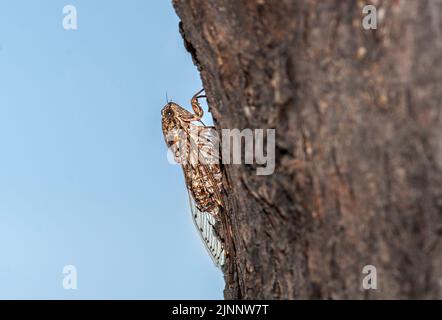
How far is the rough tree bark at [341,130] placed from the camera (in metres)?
1.71

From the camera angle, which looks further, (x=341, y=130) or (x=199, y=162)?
(x=199, y=162)

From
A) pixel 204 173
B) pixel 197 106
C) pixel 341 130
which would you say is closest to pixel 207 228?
pixel 204 173

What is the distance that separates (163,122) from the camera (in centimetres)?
538

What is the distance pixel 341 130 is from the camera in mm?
1865

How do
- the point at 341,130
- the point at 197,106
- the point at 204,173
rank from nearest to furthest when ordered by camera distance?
the point at 341,130 < the point at 204,173 < the point at 197,106

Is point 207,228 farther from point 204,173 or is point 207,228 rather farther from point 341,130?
point 341,130

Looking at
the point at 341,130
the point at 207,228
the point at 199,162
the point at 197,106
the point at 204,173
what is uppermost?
the point at 197,106

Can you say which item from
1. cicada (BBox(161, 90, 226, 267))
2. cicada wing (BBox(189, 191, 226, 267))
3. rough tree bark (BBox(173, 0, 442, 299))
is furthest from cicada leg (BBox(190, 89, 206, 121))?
rough tree bark (BBox(173, 0, 442, 299))

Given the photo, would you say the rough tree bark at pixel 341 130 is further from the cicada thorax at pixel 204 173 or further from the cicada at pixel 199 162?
the cicada thorax at pixel 204 173

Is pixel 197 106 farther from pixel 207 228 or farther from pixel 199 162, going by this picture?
pixel 207 228

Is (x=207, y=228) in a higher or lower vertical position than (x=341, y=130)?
Result: lower

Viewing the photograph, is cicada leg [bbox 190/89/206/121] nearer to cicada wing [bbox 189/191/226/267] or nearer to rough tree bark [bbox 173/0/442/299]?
cicada wing [bbox 189/191/226/267]

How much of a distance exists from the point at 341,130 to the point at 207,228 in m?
3.04

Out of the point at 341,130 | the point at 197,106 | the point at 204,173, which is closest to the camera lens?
the point at 341,130
